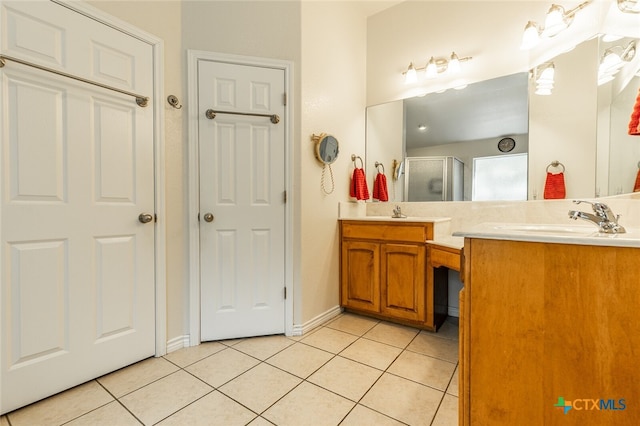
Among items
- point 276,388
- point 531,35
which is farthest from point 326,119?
point 276,388

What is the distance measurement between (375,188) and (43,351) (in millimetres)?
2555

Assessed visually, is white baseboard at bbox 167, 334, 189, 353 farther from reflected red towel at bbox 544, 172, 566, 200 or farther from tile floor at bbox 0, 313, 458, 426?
reflected red towel at bbox 544, 172, 566, 200

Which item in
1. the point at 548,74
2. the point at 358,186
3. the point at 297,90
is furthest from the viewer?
the point at 358,186

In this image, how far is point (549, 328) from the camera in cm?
85

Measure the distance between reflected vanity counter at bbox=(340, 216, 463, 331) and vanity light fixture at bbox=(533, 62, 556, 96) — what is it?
1132 millimetres

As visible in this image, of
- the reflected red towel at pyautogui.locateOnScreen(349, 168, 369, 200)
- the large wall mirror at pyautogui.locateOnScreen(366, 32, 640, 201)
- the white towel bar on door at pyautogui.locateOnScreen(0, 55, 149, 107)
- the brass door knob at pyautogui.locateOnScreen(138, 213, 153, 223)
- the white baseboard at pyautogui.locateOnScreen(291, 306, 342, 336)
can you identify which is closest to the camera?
the white towel bar on door at pyautogui.locateOnScreen(0, 55, 149, 107)

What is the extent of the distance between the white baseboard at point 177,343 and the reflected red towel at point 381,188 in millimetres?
2010

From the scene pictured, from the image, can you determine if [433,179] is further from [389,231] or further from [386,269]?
[386,269]

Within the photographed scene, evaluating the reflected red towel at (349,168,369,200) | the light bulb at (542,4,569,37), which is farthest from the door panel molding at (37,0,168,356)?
the light bulb at (542,4,569,37)

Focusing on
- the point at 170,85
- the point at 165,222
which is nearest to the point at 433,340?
the point at 165,222

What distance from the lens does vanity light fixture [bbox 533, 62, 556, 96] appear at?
74.3 inches

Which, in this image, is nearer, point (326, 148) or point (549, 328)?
point (549, 328)

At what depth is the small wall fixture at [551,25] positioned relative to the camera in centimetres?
180

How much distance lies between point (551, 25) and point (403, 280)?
204 centimetres
